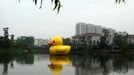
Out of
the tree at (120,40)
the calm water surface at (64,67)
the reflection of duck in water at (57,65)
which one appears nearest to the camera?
the calm water surface at (64,67)

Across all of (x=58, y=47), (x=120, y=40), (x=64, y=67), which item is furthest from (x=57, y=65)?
(x=120, y=40)

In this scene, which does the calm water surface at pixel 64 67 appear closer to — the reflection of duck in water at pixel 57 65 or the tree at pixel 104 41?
the reflection of duck in water at pixel 57 65

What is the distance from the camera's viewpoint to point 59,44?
101 ft

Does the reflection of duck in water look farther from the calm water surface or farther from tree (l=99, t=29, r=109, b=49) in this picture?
tree (l=99, t=29, r=109, b=49)

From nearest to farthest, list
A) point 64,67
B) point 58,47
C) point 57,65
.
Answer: point 64,67
point 57,65
point 58,47

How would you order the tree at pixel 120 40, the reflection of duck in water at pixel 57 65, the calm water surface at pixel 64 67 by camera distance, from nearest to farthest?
the calm water surface at pixel 64 67, the reflection of duck in water at pixel 57 65, the tree at pixel 120 40

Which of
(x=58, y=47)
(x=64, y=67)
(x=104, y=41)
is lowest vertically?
(x=64, y=67)

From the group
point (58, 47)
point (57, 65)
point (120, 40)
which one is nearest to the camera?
point (57, 65)

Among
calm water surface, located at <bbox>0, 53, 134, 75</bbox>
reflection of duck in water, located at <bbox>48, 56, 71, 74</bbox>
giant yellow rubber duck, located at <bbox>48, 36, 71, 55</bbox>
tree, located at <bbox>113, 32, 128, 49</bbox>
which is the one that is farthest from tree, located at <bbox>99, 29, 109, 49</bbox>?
reflection of duck in water, located at <bbox>48, 56, 71, 74</bbox>

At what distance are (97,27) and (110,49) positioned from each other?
5546 centimetres

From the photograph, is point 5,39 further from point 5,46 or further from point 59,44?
point 59,44

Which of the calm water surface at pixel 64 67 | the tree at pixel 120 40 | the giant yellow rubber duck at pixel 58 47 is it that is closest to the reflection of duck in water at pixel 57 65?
the calm water surface at pixel 64 67

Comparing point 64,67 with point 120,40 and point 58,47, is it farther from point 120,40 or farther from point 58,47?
point 120,40

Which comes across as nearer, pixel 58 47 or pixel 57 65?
pixel 57 65
